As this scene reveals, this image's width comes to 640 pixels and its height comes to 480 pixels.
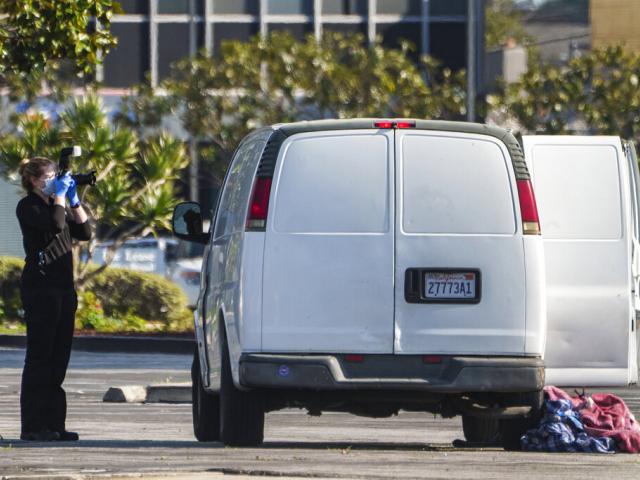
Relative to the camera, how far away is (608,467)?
32.9 ft

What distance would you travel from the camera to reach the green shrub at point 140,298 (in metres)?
28.7

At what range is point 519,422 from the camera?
11469 mm

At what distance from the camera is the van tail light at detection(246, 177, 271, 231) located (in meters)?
10.5

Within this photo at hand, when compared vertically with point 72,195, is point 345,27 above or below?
above

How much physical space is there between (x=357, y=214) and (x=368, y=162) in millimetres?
308

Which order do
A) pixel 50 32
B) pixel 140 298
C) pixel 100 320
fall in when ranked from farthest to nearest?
pixel 140 298, pixel 100 320, pixel 50 32

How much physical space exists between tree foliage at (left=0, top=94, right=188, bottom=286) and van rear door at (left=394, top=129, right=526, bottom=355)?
56.7 feet

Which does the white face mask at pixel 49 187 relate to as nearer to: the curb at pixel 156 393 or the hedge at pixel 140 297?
the curb at pixel 156 393

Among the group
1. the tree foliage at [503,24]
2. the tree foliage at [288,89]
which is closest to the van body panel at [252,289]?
the tree foliage at [288,89]

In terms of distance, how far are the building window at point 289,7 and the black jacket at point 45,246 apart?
145ft

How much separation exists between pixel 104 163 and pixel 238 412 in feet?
57.3

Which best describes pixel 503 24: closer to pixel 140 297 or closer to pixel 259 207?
pixel 140 297

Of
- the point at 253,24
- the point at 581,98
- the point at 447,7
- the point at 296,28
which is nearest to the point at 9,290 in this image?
the point at 581,98

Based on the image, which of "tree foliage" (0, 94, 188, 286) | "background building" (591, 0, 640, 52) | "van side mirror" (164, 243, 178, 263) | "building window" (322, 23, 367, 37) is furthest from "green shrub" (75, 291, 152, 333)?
"background building" (591, 0, 640, 52)
